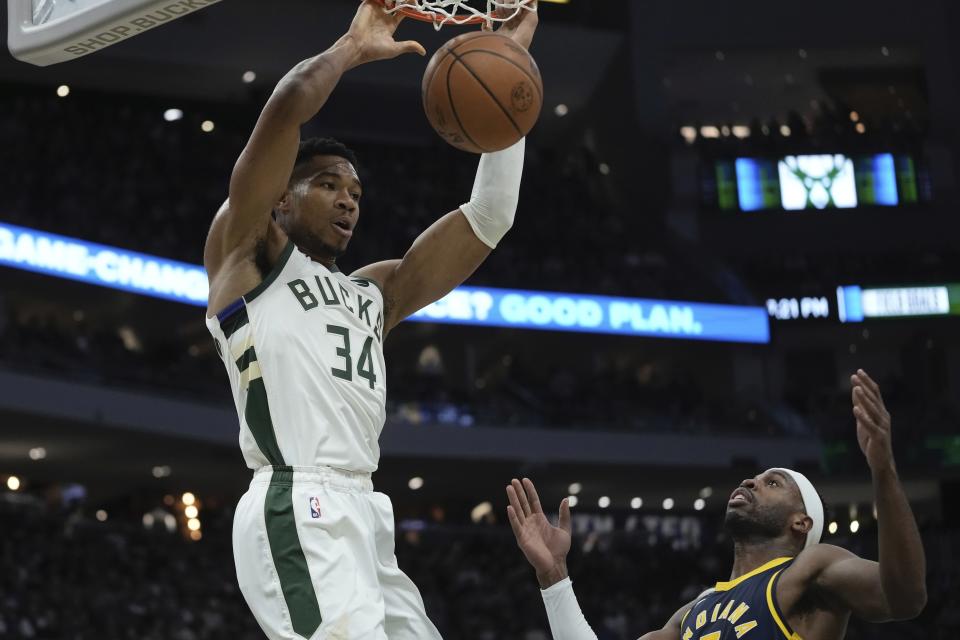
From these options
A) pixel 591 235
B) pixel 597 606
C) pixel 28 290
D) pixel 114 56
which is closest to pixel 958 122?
pixel 591 235

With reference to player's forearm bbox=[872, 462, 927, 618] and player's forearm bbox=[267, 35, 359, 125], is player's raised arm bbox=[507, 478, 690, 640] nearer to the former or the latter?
player's forearm bbox=[872, 462, 927, 618]

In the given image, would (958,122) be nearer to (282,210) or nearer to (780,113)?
(780,113)

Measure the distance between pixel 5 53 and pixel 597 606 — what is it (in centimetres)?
1444

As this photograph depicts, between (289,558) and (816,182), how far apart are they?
26.4m

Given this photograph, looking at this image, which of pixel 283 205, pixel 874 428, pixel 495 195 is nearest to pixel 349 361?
pixel 283 205

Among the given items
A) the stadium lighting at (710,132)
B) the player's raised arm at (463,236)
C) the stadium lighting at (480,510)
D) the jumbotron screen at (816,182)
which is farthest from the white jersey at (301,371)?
the stadium lighting at (710,132)

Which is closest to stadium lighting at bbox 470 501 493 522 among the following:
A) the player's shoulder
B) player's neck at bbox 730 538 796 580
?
player's neck at bbox 730 538 796 580

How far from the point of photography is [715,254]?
93.5 ft

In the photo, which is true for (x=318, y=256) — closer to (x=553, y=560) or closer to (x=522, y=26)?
(x=522, y=26)

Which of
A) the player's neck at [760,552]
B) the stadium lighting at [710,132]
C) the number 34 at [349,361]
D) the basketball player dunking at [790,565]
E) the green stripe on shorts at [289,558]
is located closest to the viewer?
the green stripe on shorts at [289,558]

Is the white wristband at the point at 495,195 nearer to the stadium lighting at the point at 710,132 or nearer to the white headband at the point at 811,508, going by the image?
the white headband at the point at 811,508

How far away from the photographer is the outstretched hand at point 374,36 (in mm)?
3643

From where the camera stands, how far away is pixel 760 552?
4.22 metres

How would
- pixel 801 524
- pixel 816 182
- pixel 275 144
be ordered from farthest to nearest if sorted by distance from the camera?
pixel 816 182 < pixel 801 524 < pixel 275 144
